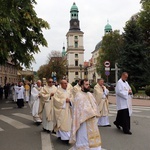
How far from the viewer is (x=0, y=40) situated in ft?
62.6

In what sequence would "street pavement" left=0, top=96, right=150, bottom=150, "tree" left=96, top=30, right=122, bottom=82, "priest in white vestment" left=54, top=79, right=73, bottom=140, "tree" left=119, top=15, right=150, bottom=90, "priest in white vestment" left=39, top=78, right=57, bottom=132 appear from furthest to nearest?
"tree" left=96, top=30, right=122, bottom=82, "tree" left=119, top=15, right=150, bottom=90, "priest in white vestment" left=39, top=78, right=57, bottom=132, "priest in white vestment" left=54, top=79, right=73, bottom=140, "street pavement" left=0, top=96, right=150, bottom=150

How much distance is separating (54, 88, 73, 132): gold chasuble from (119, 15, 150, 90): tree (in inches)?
986

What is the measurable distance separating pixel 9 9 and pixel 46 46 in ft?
44.5

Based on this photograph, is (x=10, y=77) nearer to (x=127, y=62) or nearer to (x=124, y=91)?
(x=127, y=62)

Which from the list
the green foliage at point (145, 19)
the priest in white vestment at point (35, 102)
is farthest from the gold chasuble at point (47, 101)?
the green foliage at point (145, 19)

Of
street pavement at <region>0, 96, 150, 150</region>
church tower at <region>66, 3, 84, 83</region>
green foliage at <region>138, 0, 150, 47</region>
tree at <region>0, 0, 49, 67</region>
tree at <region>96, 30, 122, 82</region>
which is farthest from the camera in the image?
church tower at <region>66, 3, 84, 83</region>

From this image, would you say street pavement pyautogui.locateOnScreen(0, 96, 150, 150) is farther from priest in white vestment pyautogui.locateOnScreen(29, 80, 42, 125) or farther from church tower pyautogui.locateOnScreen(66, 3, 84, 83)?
church tower pyautogui.locateOnScreen(66, 3, 84, 83)

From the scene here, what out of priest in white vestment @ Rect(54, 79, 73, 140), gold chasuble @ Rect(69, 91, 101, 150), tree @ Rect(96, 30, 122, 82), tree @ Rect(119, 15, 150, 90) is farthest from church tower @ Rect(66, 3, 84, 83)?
gold chasuble @ Rect(69, 91, 101, 150)

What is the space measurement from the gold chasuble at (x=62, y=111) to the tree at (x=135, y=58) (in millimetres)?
25049

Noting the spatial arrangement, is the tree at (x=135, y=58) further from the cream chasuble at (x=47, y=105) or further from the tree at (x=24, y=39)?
the cream chasuble at (x=47, y=105)

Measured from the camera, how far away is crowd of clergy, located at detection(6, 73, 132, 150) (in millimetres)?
5805

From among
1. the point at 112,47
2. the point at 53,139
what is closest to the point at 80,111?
the point at 53,139

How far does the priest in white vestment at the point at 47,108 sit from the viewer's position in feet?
31.4

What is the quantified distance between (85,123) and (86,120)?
2.8 inches
